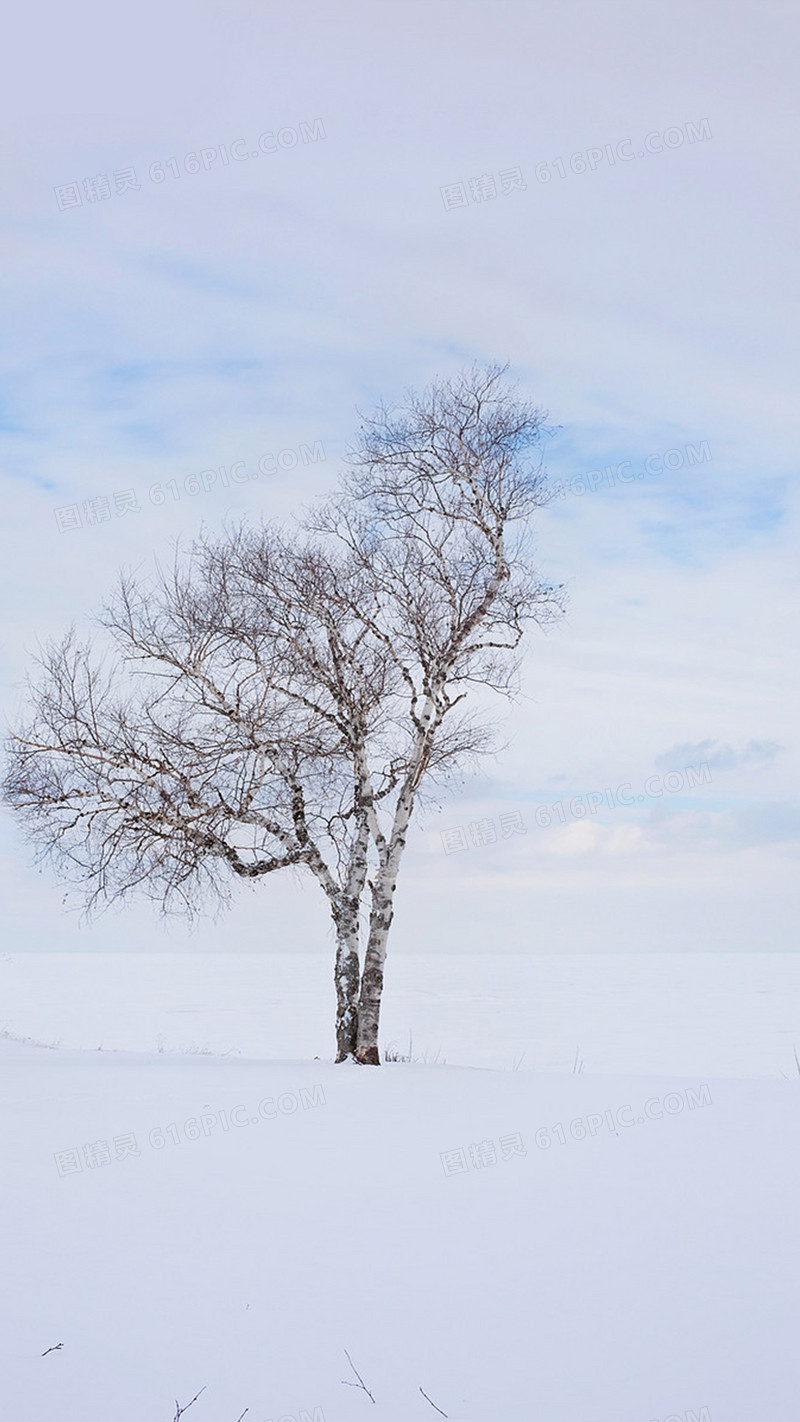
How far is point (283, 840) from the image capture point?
1823 centimetres

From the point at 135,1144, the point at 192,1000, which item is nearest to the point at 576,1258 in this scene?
the point at 135,1144

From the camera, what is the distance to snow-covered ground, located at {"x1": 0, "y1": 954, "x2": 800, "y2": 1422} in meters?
5.86

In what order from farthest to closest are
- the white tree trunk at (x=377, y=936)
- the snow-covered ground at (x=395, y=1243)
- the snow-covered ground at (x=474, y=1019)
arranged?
1. the snow-covered ground at (x=474, y=1019)
2. the white tree trunk at (x=377, y=936)
3. the snow-covered ground at (x=395, y=1243)

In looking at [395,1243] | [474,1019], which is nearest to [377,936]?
[395,1243]

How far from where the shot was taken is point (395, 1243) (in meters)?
8.01

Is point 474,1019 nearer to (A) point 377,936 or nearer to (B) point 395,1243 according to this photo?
(A) point 377,936

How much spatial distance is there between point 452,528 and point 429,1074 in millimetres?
8178

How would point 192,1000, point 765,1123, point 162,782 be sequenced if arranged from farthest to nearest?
point 192,1000 < point 162,782 < point 765,1123

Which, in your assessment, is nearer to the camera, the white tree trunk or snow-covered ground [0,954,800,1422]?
snow-covered ground [0,954,800,1422]

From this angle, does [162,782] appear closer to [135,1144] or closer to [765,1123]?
[135,1144]

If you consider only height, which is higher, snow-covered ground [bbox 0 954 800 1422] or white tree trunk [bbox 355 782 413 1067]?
white tree trunk [bbox 355 782 413 1067]

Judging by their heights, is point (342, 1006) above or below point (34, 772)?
below

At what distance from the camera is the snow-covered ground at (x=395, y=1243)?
586 centimetres

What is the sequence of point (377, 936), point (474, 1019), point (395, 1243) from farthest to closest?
1. point (474, 1019)
2. point (377, 936)
3. point (395, 1243)
